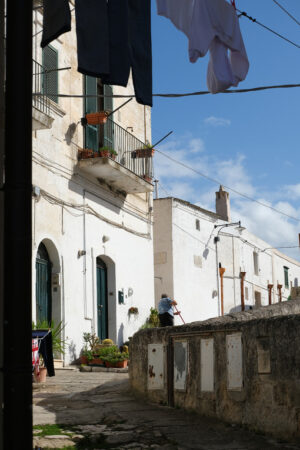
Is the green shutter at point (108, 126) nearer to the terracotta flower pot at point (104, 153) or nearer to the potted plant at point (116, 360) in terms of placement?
the terracotta flower pot at point (104, 153)

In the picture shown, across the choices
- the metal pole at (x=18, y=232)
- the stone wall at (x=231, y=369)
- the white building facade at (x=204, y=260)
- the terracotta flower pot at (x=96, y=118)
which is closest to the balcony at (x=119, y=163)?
the terracotta flower pot at (x=96, y=118)

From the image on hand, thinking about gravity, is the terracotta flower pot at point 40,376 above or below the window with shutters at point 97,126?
below

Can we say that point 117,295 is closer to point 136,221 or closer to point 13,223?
point 136,221

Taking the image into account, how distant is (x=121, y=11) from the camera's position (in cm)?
611

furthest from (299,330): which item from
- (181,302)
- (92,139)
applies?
(181,302)

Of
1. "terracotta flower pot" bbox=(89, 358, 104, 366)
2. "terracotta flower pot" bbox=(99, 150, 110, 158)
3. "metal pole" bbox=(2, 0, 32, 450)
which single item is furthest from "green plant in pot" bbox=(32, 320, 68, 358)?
"metal pole" bbox=(2, 0, 32, 450)

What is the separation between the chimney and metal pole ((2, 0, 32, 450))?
29.1 meters

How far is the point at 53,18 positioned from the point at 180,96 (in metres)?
3.26

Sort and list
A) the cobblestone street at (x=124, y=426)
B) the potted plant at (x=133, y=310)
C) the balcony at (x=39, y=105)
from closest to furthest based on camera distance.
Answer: the cobblestone street at (x=124, y=426) < the balcony at (x=39, y=105) < the potted plant at (x=133, y=310)

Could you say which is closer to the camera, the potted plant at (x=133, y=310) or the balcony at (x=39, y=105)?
the balcony at (x=39, y=105)

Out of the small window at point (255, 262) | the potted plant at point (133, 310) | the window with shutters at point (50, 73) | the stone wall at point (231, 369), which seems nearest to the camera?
the stone wall at point (231, 369)

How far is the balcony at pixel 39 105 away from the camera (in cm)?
1408

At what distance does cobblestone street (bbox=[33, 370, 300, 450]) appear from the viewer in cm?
706

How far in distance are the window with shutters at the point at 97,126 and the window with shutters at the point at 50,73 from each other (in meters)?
1.27
